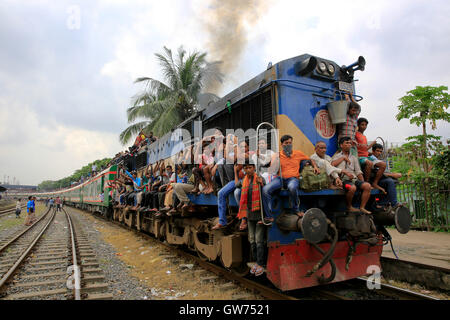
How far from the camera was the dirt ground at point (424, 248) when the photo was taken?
5.99 meters

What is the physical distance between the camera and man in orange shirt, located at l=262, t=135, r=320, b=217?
11.9 ft

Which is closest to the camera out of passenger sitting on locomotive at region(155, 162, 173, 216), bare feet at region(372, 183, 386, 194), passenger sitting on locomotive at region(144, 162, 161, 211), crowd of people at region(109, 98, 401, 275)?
crowd of people at region(109, 98, 401, 275)

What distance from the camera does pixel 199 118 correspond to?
7.04 meters

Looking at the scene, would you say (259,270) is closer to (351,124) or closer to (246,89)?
(351,124)

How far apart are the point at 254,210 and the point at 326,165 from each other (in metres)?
1.19

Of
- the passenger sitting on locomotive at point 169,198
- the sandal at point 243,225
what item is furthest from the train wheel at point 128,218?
the sandal at point 243,225

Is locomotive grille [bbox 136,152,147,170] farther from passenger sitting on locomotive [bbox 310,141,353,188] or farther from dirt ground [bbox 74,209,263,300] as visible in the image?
passenger sitting on locomotive [bbox 310,141,353,188]

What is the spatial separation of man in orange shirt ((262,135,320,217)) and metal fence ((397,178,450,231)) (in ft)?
27.4

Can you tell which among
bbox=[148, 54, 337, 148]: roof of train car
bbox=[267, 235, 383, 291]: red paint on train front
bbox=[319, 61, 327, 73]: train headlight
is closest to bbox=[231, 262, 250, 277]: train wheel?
bbox=[267, 235, 383, 291]: red paint on train front

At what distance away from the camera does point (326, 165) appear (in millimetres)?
3971

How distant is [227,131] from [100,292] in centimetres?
348

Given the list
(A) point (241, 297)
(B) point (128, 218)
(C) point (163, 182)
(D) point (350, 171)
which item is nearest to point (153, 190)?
(C) point (163, 182)
